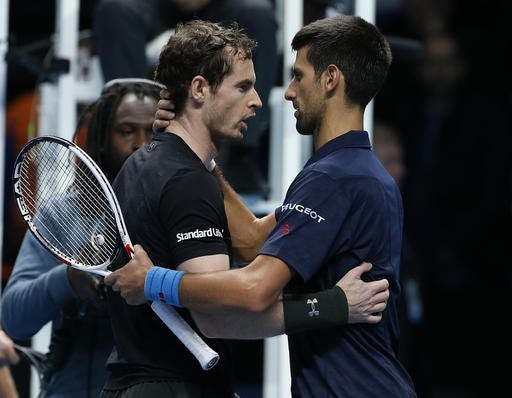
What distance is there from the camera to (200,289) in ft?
7.99

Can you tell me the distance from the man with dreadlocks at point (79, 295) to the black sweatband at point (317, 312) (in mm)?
617

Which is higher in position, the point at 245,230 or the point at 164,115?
the point at 164,115

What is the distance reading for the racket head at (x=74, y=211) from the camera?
8.53 ft

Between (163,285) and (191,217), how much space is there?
161 mm

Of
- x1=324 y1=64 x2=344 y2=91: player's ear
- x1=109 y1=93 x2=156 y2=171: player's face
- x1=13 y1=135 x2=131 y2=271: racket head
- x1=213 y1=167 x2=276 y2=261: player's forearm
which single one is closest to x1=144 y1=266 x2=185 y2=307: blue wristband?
x1=13 y1=135 x2=131 y2=271: racket head

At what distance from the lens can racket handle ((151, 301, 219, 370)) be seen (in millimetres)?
2449

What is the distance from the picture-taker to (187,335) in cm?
248

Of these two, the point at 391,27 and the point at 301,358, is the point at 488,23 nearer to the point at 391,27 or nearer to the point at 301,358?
the point at 391,27

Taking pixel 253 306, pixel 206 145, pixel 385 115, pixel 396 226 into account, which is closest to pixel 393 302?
pixel 396 226

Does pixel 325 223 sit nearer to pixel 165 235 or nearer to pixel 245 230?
pixel 165 235

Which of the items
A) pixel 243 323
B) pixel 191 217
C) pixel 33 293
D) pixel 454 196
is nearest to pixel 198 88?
pixel 191 217

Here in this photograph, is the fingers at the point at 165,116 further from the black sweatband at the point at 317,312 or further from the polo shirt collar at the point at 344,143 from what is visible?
the black sweatband at the point at 317,312

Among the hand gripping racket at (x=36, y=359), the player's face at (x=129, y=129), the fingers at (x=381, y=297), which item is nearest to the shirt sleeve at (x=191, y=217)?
the fingers at (x=381, y=297)

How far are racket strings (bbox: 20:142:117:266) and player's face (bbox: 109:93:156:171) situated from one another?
0.26 m
